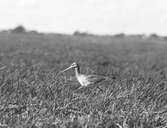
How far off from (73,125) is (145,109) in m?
1.32

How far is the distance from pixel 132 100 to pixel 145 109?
509 millimetres

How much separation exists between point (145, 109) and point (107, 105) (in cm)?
54

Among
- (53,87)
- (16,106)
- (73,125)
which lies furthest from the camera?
(53,87)

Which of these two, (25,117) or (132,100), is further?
(132,100)

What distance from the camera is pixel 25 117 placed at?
198 inches

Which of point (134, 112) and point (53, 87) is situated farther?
point (53, 87)

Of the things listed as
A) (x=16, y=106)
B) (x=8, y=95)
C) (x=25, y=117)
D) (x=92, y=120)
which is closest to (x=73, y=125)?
(x=92, y=120)

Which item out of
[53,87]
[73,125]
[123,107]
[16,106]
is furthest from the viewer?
[53,87]

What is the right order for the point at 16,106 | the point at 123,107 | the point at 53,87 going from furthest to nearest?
1. the point at 53,87
2. the point at 123,107
3. the point at 16,106

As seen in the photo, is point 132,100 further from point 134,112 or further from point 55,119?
point 55,119

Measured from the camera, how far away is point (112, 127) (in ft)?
16.9

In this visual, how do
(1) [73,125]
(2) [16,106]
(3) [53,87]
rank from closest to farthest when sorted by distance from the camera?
1. (1) [73,125]
2. (2) [16,106]
3. (3) [53,87]

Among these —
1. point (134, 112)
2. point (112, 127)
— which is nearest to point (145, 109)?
point (134, 112)

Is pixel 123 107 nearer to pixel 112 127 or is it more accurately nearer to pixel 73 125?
pixel 112 127
